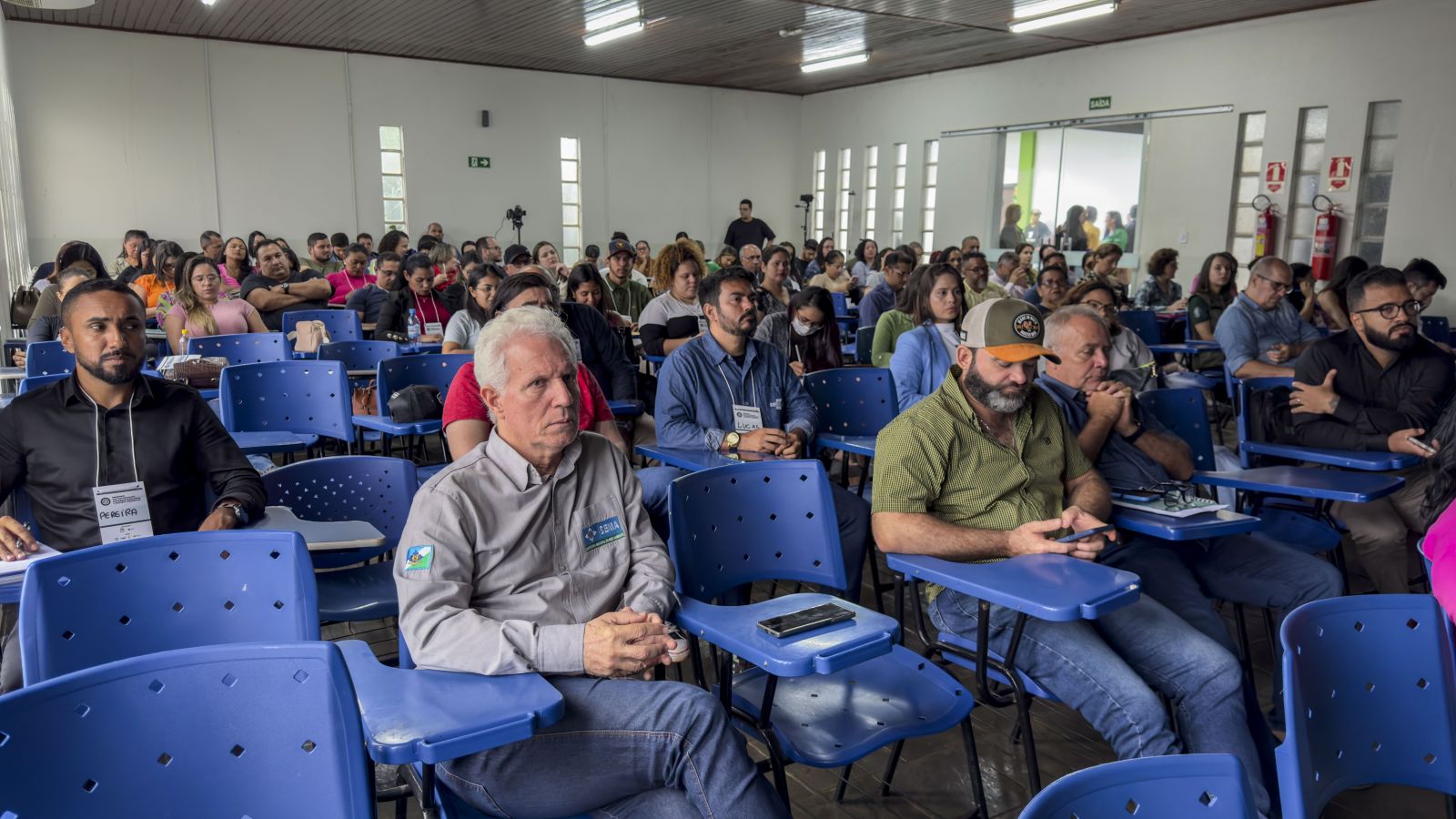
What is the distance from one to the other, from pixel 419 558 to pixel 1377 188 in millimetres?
11347

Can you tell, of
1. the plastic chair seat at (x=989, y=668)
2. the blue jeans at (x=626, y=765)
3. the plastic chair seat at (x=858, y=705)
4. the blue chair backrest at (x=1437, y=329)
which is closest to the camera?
the blue jeans at (x=626, y=765)

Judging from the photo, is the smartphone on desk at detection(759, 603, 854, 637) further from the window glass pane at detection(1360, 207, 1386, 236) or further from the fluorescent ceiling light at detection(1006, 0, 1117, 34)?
the window glass pane at detection(1360, 207, 1386, 236)

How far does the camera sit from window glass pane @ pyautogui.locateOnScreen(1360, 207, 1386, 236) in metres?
10.1

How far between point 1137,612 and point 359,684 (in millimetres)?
1778

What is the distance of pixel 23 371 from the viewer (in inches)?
184

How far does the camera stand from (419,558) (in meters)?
1.81

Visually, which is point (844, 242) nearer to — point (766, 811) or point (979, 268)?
point (979, 268)

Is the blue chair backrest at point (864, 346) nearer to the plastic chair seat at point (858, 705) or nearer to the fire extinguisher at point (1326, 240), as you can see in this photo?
the plastic chair seat at point (858, 705)

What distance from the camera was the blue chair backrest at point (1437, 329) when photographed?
752 cm

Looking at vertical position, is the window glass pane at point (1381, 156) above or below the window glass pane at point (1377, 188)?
above

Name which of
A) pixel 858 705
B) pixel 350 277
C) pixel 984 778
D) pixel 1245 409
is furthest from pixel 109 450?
pixel 350 277

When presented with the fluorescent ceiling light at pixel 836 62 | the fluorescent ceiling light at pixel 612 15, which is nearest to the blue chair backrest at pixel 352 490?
the fluorescent ceiling light at pixel 612 15

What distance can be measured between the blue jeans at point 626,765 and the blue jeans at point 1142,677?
32.3 inches

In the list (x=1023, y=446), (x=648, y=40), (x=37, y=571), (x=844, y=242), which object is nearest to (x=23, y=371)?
(x=37, y=571)
